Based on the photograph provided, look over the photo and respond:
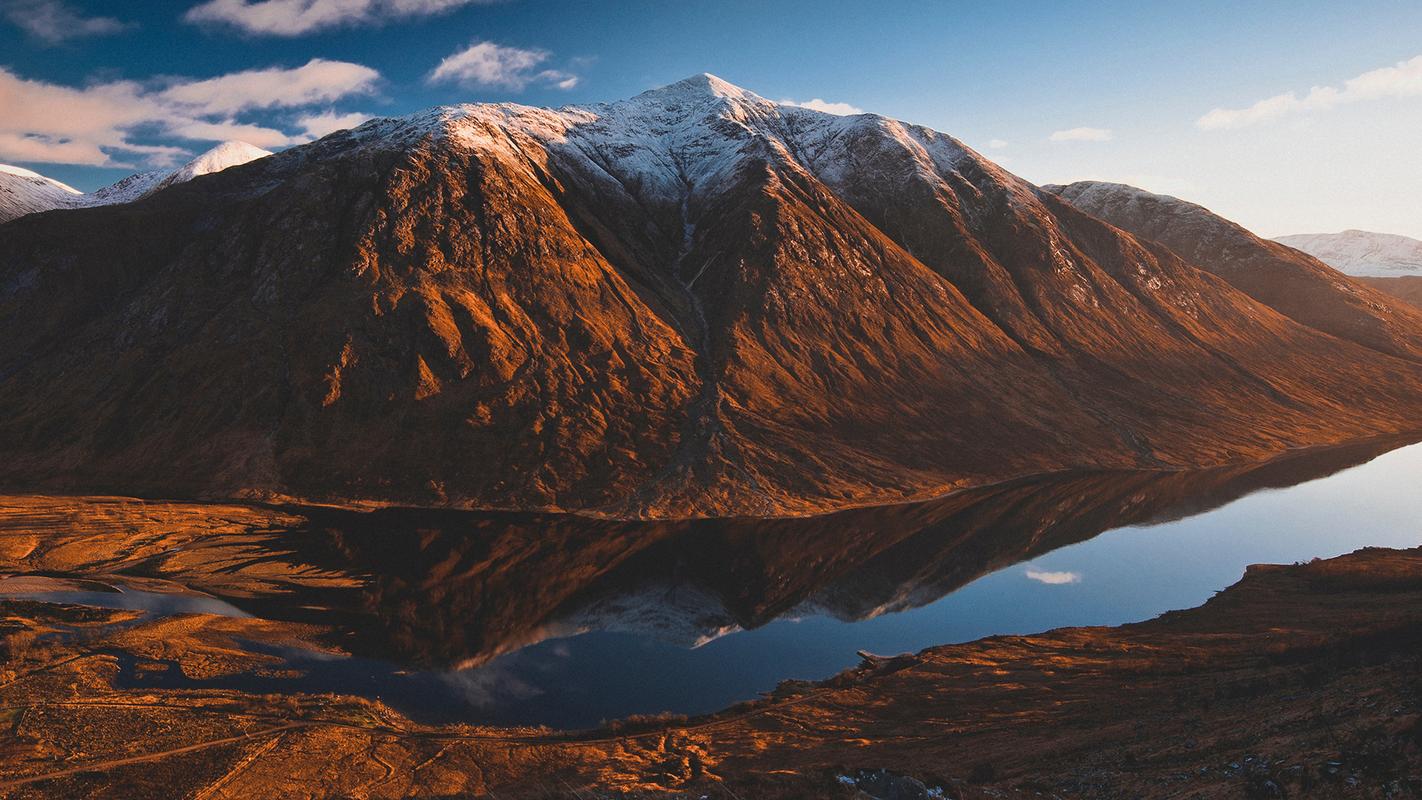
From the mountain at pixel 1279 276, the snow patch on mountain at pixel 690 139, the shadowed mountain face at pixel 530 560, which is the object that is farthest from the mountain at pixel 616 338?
the shadowed mountain face at pixel 530 560

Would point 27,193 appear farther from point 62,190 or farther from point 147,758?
point 147,758

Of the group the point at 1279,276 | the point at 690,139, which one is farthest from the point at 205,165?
the point at 1279,276

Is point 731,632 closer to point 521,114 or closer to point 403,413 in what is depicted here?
point 403,413

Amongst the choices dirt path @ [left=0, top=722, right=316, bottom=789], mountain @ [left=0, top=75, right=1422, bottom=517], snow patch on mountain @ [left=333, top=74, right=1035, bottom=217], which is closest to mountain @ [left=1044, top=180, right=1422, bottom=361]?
mountain @ [left=0, top=75, right=1422, bottom=517]

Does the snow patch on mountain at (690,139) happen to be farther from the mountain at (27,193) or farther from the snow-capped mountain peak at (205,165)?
the mountain at (27,193)

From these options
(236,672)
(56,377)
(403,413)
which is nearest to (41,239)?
(56,377)
